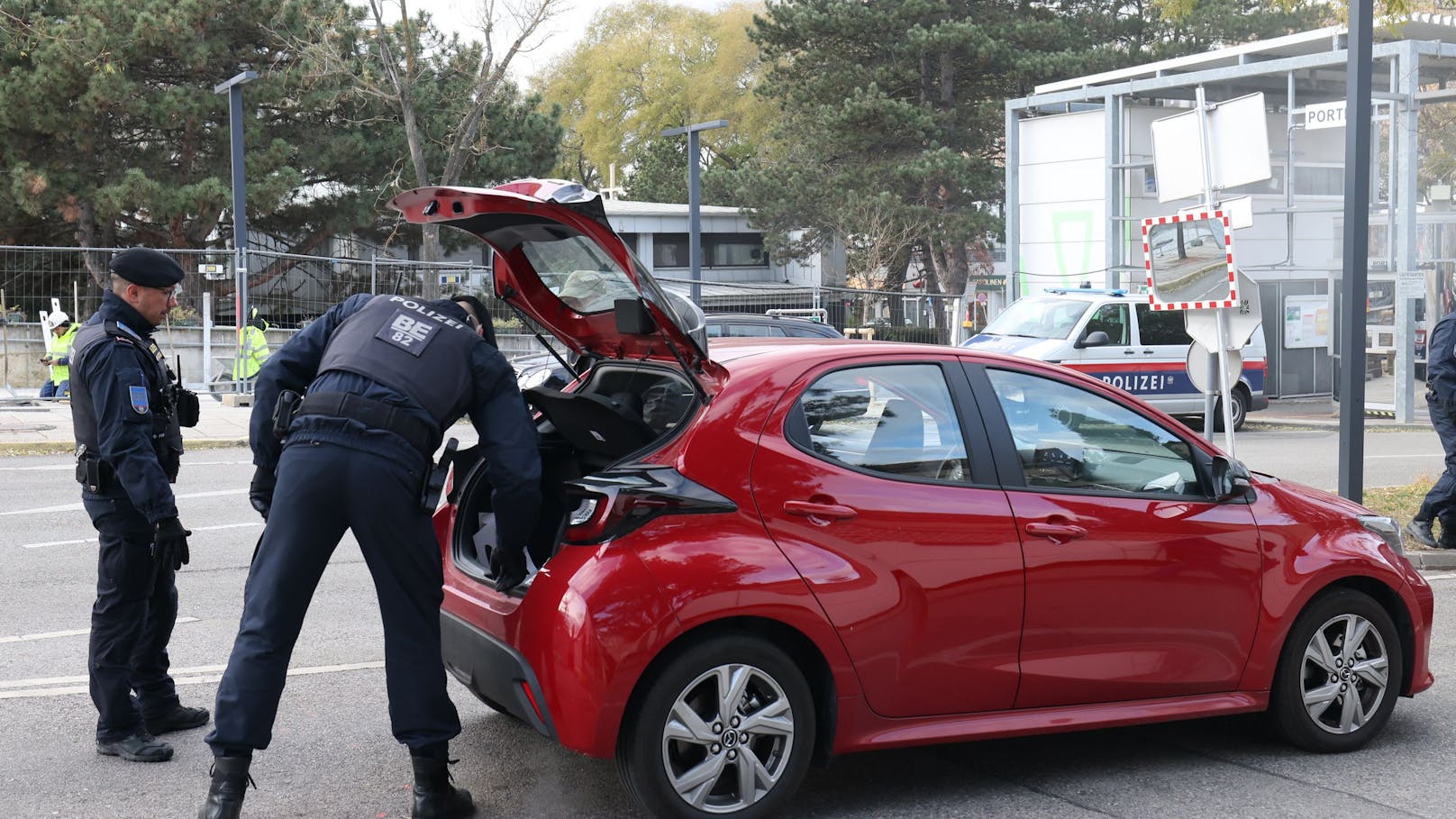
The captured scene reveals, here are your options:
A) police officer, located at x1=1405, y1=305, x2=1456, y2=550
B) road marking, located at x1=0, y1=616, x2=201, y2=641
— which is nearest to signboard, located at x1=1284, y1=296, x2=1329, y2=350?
police officer, located at x1=1405, y1=305, x2=1456, y2=550

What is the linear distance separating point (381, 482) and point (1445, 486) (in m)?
7.56

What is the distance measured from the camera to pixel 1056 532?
15.5 feet

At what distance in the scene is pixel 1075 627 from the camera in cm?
479

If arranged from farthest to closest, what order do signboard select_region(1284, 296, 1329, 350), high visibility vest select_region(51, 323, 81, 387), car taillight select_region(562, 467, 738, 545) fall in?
signboard select_region(1284, 296, 1329, 350)
high visibility vest select_region(51, 323, 81, 387)
car taillight select_region(562, 467, 738, 545)

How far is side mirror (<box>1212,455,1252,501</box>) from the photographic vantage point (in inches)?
202

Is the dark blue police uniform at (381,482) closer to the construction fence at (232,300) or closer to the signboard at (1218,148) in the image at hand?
the signboard at (1218,148)

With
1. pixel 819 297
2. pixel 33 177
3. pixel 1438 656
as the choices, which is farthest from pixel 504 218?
pixel 33 177

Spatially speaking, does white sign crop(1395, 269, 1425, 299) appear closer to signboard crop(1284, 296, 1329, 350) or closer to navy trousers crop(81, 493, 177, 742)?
signboard crop(1284, 296, 1329, 350)

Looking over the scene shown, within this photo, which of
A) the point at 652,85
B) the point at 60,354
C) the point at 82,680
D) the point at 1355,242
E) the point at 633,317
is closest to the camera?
the point at 633,317

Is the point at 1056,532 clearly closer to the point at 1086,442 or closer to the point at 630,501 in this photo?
the point at 1086,442

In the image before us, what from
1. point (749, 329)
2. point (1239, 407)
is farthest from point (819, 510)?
point (1239, 407)

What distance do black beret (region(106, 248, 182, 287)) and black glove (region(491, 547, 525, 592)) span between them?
5.33 feet

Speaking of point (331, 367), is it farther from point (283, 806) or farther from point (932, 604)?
point (932, 604)

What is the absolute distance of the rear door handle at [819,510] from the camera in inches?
173
